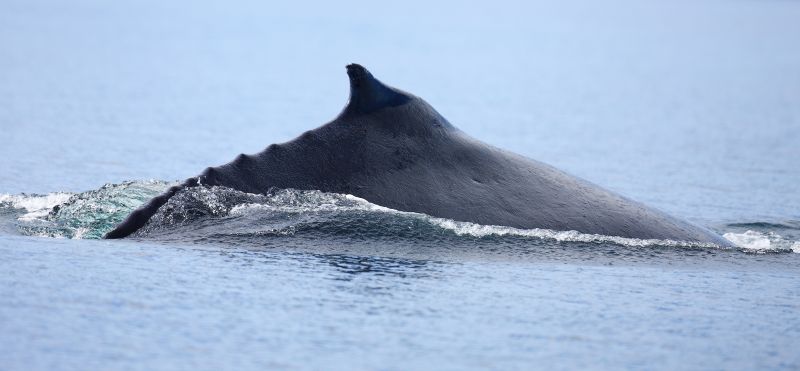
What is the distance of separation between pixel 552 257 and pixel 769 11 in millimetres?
160622

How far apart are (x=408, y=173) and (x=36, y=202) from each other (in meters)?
3.75

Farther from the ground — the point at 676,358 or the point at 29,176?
the point at 29,176

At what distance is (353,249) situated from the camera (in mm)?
11242

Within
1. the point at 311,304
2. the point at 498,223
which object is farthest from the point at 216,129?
the point at 311,304

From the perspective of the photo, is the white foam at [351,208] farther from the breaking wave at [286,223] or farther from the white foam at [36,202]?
the white foam at [36,202]

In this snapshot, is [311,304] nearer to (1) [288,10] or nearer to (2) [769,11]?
(1) [288,10]

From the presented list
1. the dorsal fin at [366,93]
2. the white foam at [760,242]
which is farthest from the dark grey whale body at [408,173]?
the white foam at [760,242]

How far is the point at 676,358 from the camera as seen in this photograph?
28.8 feet

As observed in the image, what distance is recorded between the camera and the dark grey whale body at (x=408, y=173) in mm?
11328

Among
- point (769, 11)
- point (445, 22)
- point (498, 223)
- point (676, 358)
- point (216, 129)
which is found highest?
point (769, 11)

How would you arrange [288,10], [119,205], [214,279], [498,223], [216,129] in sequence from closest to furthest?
[214,279]
[498,223]
[119,205]
[216,129]
[288,10]

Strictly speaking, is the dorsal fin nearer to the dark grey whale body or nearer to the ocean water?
the dark grey whale body

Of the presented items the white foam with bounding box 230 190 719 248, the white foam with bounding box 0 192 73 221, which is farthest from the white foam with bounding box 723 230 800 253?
the white foam with bounding box 0 192 73 221

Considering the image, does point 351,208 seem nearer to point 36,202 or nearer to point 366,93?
point 366,93
